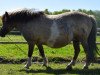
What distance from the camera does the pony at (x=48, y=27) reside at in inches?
468

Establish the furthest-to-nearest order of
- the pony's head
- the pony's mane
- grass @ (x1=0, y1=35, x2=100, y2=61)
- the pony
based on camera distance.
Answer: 1. grass @ (x1=0, y1=35, x2=100, y2=61)
2. the pony's head
3. the pony's mane
4. the pony

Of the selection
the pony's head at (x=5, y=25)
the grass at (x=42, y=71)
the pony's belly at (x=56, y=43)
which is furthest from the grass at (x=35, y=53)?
the pony's belly at (x=56, y=43)

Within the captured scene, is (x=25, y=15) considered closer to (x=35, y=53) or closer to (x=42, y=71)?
(x=42, y=71)

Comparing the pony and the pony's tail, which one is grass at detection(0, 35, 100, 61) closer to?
the pony's tail

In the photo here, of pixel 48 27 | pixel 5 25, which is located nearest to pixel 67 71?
pixel 48 27

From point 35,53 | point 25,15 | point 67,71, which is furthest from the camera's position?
point 35,53

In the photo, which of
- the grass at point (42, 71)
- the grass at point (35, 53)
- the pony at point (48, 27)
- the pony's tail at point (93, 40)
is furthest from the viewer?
the grass at point (35, 53)

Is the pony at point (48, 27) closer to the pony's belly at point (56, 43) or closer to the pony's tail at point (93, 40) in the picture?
the pony's belly at point (56, 43)

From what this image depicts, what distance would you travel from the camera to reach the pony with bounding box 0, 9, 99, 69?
11883 mm

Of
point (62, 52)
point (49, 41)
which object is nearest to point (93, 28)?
point (49, 41)

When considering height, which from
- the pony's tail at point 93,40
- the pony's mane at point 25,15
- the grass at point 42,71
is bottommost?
the grass at point 42,71

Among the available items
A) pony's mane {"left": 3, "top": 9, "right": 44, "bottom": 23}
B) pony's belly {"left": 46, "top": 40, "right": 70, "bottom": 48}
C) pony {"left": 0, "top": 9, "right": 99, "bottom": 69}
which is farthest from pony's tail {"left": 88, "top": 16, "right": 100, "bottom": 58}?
pony's mane {"left": 3, "top": 9, "right": 44, "bottom": 23}

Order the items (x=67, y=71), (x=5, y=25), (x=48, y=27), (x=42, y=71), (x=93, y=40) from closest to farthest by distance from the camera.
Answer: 1. (x=42, y=71)
2. (x=67, y=71)
3. (x=48, y=27)
4. (x=5, y=25)
5. (x=93, y=40)

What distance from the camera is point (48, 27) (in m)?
11.9
